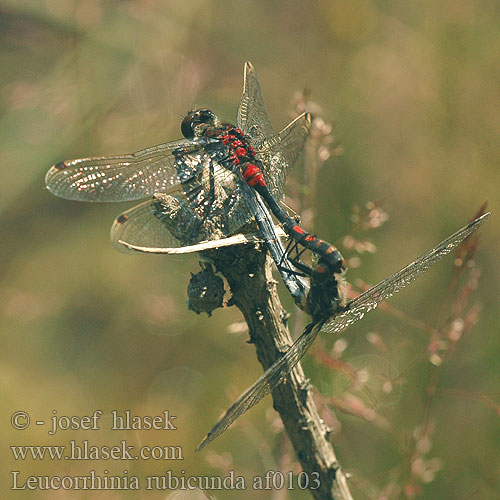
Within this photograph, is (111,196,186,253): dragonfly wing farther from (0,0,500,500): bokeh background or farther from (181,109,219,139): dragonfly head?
(0,0,500,500): bokeh background

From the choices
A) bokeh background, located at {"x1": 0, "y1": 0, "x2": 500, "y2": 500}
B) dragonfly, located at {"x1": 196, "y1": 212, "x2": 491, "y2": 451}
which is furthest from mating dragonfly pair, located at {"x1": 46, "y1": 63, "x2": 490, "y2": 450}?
bokeh background, located at {"x1": 0, "y1": 0, "x2": 500, "y2": 500}

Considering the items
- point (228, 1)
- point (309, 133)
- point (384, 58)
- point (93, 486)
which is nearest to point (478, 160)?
point (384, 58)

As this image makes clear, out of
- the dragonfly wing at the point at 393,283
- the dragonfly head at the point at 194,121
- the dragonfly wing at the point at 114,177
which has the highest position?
the dragonfly wing at the point at 114,177

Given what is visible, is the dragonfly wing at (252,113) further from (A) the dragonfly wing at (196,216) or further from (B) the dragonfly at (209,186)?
(A) the dragonfly wing at (196,216)

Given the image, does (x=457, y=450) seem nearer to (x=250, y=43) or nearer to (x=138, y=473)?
(x=138, y=473)

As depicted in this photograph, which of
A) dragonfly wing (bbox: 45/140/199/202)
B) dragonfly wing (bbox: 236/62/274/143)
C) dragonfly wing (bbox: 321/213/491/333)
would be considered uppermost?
dragonfly wing (bbox: 236/62/274/143)

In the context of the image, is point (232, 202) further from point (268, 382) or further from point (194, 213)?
point (268, 382)

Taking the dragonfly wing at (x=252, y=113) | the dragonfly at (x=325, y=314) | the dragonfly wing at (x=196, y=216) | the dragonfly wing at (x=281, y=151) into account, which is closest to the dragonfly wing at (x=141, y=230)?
the dragonfly wing at (x=196, y=216)

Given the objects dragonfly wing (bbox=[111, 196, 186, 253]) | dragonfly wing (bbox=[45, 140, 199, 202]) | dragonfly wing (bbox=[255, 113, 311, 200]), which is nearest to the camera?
dragonfly wing (bbox=[111, 196, 186, 253])
